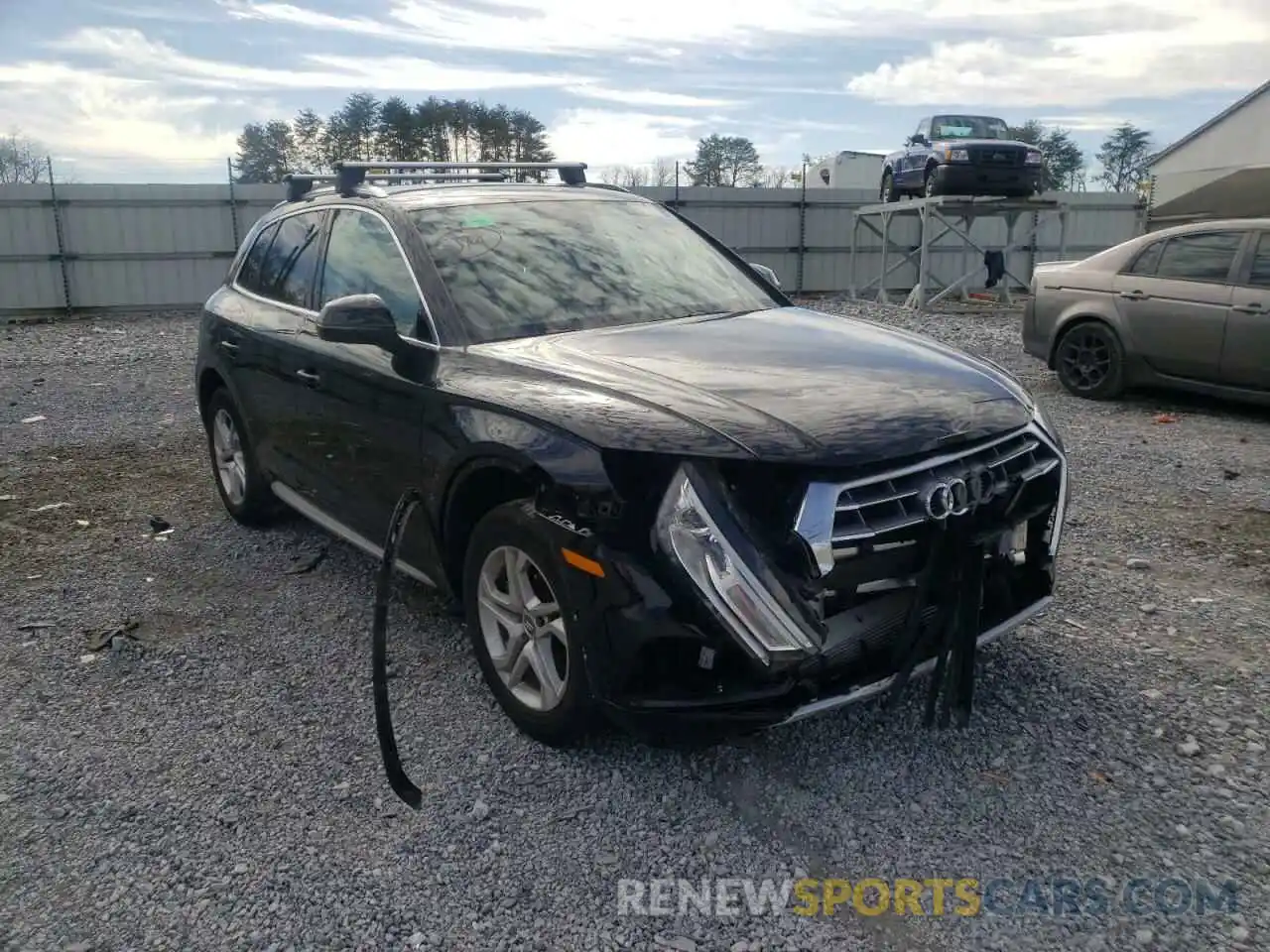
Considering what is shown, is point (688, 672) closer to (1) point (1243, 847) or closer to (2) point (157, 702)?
(1) point (1243, 847)

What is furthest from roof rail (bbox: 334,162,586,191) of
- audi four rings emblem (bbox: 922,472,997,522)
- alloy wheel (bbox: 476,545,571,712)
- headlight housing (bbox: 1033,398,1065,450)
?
audi four rings emblem (bbox: 922,472,997,522)

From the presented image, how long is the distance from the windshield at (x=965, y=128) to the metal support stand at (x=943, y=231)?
155 cm

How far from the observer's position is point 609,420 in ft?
9.54

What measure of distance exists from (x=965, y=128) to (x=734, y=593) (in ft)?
66.1

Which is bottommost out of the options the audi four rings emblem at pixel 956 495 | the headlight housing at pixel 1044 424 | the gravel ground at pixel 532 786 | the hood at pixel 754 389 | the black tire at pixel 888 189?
the gravel ground at pixel 532 786

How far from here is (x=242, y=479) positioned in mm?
5633

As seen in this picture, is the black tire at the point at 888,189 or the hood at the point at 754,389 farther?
the black tire at the point at 888,189

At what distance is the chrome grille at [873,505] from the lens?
8.80 feet

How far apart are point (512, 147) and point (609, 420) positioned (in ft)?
117

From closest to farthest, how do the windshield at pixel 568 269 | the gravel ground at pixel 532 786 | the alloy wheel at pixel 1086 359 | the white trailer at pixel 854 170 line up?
the gravel ground at pixel 532 786 → the windshield at pixel 568 269 → the alloy wheel at pixel 1086 359 → the white trailer at pixel 854 170

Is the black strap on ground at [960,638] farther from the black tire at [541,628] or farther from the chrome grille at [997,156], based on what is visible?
the chrome grille at [997,156]

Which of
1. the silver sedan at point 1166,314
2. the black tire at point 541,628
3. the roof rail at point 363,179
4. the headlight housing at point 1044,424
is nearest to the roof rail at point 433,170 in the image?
the roof rail at point 363,179

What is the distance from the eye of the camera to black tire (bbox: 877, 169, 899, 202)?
20688 mm

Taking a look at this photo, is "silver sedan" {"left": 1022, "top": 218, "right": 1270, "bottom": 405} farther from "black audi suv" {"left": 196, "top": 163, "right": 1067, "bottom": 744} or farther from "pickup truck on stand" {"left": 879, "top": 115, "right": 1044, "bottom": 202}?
"pickup truck on stand" {"left": 879, "top": 115, "right": 1044, "bottom": 202}
